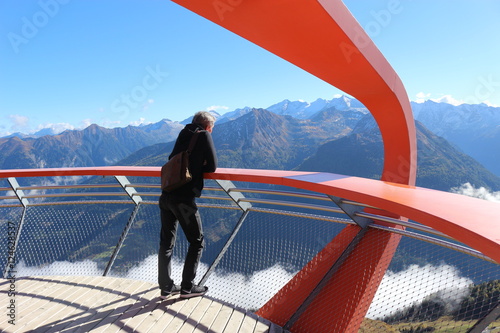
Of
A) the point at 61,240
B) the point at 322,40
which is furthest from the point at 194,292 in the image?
the point at 322,40

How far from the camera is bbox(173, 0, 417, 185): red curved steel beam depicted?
2691mm

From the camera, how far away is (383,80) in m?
3.98

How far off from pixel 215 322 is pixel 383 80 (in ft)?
10.8

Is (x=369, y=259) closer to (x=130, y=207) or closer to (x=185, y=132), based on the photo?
(x=185, y=132)

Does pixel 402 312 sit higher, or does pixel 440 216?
pixel 440 216

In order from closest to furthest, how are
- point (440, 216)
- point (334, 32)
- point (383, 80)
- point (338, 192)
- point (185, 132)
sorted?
point (440, 216), point (338, 192), point (185, 132), point (334, 32), point (383, 80)

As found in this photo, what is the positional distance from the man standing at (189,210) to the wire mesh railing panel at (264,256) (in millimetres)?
252

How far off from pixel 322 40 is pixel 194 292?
2.54 metres

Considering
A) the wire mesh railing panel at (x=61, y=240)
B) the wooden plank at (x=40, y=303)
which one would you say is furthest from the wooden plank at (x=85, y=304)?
the wire mesh railing panel at (x=61, y=240)

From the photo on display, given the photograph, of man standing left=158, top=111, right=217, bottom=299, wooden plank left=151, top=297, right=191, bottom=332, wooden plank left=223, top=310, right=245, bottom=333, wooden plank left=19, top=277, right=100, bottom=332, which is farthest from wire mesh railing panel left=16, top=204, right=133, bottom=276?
wooden plank left=223, top=310, right=245, bottom=333

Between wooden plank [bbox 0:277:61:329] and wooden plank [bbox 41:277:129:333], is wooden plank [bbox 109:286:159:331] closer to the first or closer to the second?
wooden plank [bbox 41:277:129:333]

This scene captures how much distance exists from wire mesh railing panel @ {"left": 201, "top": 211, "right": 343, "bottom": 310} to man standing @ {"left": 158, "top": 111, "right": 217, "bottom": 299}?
252 millimetres

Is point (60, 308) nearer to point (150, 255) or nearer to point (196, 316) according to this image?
point (150, 255)

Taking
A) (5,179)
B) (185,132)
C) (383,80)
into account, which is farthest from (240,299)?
(383,80)
